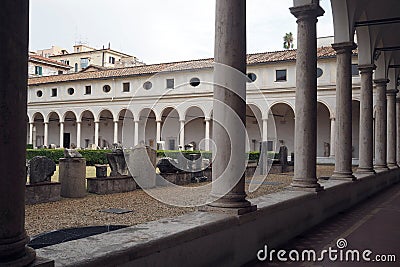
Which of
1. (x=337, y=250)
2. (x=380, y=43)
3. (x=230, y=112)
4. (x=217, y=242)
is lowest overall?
(x=337, y=250)

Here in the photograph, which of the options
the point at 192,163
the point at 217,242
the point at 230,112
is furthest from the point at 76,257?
the point at 192,163

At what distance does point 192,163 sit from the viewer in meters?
14.1

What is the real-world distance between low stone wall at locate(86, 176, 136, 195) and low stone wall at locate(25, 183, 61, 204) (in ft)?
3.80

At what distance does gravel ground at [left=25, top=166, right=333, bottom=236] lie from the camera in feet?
21.2

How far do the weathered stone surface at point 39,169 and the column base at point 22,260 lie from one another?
22.4ft

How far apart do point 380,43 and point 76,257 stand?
12218mm

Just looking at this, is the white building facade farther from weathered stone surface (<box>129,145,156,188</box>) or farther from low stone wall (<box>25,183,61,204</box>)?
low stone wall (<box>25,183,61,204</box>)

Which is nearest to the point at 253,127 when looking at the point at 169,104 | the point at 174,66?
the point at 169,104

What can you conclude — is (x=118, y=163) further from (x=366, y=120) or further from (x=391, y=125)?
(x=391, y=125)

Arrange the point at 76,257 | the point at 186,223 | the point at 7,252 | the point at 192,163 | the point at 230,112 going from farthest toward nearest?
the point at 192,163 < the point at 230,112 < the point at 186,223 < the point at 76,257 < the point at 7,252

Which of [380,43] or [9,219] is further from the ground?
[380,43]

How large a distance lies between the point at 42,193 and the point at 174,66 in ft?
88.5

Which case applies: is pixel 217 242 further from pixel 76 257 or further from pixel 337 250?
pixel 337 250

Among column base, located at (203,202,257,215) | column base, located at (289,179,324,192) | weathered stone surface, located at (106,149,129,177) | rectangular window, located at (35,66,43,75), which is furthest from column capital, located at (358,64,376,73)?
rectangular window, located at (35,66,43,75)
